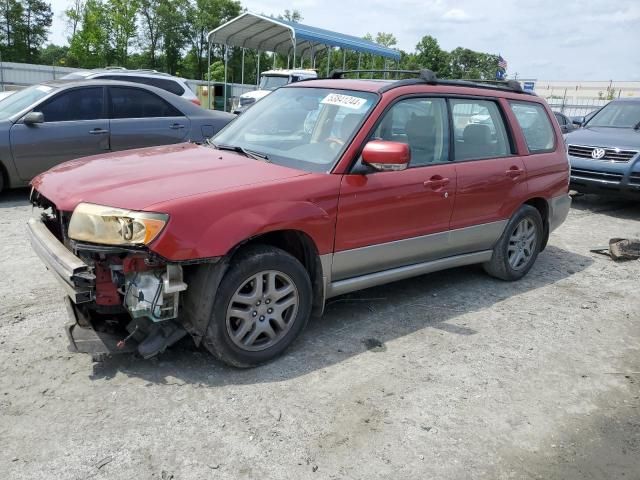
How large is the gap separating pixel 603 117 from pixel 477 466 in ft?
32.3

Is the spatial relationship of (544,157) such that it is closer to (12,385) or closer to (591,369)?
→ (591,369)

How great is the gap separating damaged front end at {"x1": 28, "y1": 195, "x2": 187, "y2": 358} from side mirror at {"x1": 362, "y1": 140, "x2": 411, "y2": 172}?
1457 millimetres

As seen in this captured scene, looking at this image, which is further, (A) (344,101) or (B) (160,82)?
(B) (160,82)

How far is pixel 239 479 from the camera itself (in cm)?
249

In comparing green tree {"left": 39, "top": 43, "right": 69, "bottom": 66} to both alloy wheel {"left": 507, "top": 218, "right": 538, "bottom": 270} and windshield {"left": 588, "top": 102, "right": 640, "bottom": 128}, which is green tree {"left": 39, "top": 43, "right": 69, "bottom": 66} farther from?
alloy wheel {"left": 507, "top": 218, "right": 538, "bottom": 270}

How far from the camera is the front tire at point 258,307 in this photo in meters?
3.18

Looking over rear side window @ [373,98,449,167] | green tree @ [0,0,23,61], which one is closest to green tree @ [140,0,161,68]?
green tree @ [0,0,23,61]

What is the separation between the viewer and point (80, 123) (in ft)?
24.0

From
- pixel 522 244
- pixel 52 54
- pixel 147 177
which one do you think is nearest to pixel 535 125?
pixel 522 244

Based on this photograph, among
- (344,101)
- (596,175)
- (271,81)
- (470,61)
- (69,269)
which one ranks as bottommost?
(69,269)

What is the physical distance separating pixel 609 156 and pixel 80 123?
818 cm

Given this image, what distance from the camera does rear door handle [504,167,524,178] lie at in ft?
16.2

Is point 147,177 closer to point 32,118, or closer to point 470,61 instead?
point 32,118

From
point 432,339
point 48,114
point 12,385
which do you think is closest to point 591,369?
point 432,339
